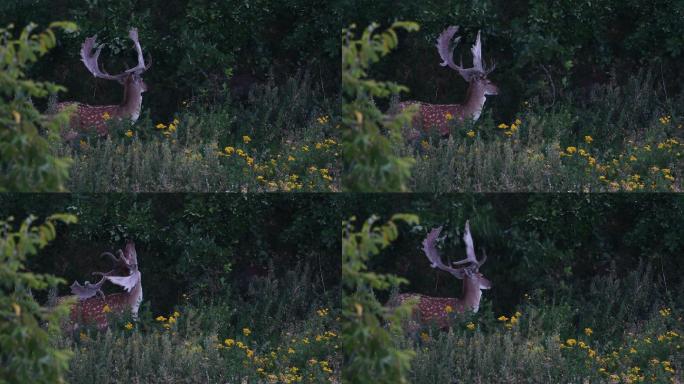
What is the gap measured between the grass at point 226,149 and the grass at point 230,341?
979mm

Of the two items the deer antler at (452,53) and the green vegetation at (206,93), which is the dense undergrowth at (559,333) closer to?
the green vegetation at (206,93)

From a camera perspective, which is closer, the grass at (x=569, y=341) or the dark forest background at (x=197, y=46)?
the grass at (x=569, y=341)

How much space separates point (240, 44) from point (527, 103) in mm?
2818

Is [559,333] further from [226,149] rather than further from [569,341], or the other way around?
[226,149]

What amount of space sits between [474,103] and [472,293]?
181 centimetres

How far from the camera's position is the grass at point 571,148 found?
42.4ft

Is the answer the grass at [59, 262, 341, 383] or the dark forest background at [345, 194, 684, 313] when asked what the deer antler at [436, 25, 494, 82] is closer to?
the dark forest background at [345, 194, 684, 313]

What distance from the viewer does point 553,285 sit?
43.2 ft

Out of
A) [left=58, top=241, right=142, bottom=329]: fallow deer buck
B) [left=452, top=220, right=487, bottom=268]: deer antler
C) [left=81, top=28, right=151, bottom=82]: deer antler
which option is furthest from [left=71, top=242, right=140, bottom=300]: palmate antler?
[left=452, top=220, right=487, bottom=268]: deer antler

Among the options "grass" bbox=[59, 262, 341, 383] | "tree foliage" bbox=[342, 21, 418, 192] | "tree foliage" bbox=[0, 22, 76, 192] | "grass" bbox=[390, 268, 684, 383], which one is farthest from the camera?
"grass" bbox=[390, 268, 684, 383]

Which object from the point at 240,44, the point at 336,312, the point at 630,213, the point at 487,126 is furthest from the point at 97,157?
the point at 630,213

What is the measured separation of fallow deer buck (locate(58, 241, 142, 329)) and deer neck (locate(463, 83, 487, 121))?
3.42 m

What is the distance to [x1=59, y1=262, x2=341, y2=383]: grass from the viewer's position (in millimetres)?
12703

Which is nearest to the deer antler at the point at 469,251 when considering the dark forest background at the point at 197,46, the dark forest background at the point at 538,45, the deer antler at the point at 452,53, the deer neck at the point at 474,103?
the deer neck at the point at 474,103
